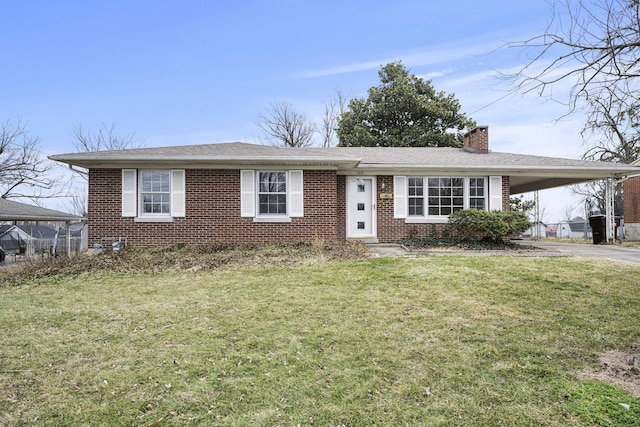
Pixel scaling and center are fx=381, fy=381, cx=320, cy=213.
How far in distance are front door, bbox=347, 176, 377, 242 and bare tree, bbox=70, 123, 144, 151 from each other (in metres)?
21.5

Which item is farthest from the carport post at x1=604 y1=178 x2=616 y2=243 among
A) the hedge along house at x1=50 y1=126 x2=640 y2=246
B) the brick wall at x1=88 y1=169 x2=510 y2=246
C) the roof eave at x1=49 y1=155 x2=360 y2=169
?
the brick wall at x1=88 y1=169 x2=510 y2=246

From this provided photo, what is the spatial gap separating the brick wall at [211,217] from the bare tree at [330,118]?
58.7 ft

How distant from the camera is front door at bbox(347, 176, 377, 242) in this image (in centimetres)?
1306

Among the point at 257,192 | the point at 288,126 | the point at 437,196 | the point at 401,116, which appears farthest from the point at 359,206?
the point at 288,126

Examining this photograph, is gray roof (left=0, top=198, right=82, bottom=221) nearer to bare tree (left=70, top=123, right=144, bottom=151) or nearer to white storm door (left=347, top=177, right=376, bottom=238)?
bare tree (left=70, top=123, right=144, bottom=151)

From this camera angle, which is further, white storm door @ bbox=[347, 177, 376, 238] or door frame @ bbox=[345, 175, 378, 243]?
white storm door @ bbox=[347, 177, 376, 238]

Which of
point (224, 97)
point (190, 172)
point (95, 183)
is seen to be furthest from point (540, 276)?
point (224, 97)

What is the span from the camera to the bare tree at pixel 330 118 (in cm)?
2925

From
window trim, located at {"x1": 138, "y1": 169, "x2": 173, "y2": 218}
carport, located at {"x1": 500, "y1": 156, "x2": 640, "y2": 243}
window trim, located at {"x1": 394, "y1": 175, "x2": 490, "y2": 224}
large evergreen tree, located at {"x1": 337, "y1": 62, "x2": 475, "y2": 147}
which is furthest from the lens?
large evergreen tree, located at {"x1": 337, "y1": 62, "x2": 475, "y2": 147}

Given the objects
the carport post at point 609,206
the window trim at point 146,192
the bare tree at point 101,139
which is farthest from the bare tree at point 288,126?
the carport post at point 609,206

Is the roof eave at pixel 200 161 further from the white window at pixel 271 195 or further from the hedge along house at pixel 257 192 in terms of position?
the white window at pixel 271 195

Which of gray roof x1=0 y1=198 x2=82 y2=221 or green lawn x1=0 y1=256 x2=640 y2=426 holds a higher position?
gray roof x1=0 y1=198 x2=82 y2=221

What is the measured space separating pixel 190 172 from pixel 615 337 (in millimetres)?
10881

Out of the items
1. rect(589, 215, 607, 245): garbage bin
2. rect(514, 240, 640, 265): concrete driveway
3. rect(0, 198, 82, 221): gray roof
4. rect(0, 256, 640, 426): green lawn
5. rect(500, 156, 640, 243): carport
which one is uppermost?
rect(500, 156, 640, 243): carport
